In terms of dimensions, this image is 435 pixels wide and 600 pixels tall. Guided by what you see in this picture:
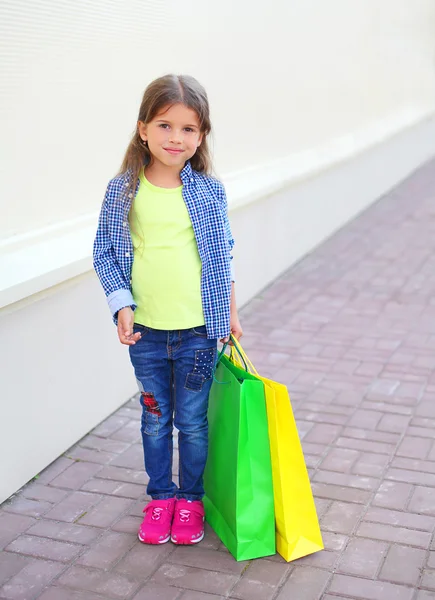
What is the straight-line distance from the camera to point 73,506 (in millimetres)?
3387

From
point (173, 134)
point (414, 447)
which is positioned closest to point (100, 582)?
point (173, 134)

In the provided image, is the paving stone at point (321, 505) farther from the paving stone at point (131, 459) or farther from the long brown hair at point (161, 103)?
the long brown hair at point (161, 103)

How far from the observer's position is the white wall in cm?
352

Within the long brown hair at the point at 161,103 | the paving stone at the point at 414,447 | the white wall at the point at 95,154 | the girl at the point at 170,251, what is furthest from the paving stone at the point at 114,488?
the long brown hair at the point at 161,103

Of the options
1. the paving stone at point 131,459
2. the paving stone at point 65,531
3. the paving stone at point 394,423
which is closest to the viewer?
the paving stone at point 65,531

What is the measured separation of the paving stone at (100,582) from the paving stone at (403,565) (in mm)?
841

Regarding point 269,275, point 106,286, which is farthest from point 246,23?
point 106,286

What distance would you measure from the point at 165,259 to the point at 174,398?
1.77 feet

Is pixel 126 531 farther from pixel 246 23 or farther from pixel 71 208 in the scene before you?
pixel 246 23

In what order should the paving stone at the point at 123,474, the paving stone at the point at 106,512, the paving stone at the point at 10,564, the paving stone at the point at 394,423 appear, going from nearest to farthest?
the paving stone at the point at 10,564, the paving stone at the point at 106,512, the paving stone at the point at 123,474, the paving stone at the point at 394,423

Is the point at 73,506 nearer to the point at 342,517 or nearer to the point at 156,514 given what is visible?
the point at 156,514

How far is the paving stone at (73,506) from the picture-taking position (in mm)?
3309

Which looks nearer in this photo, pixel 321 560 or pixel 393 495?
pixel 321 560

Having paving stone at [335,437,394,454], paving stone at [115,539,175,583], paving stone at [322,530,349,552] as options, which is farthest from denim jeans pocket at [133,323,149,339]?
paving stone at [335,437,394,454]
